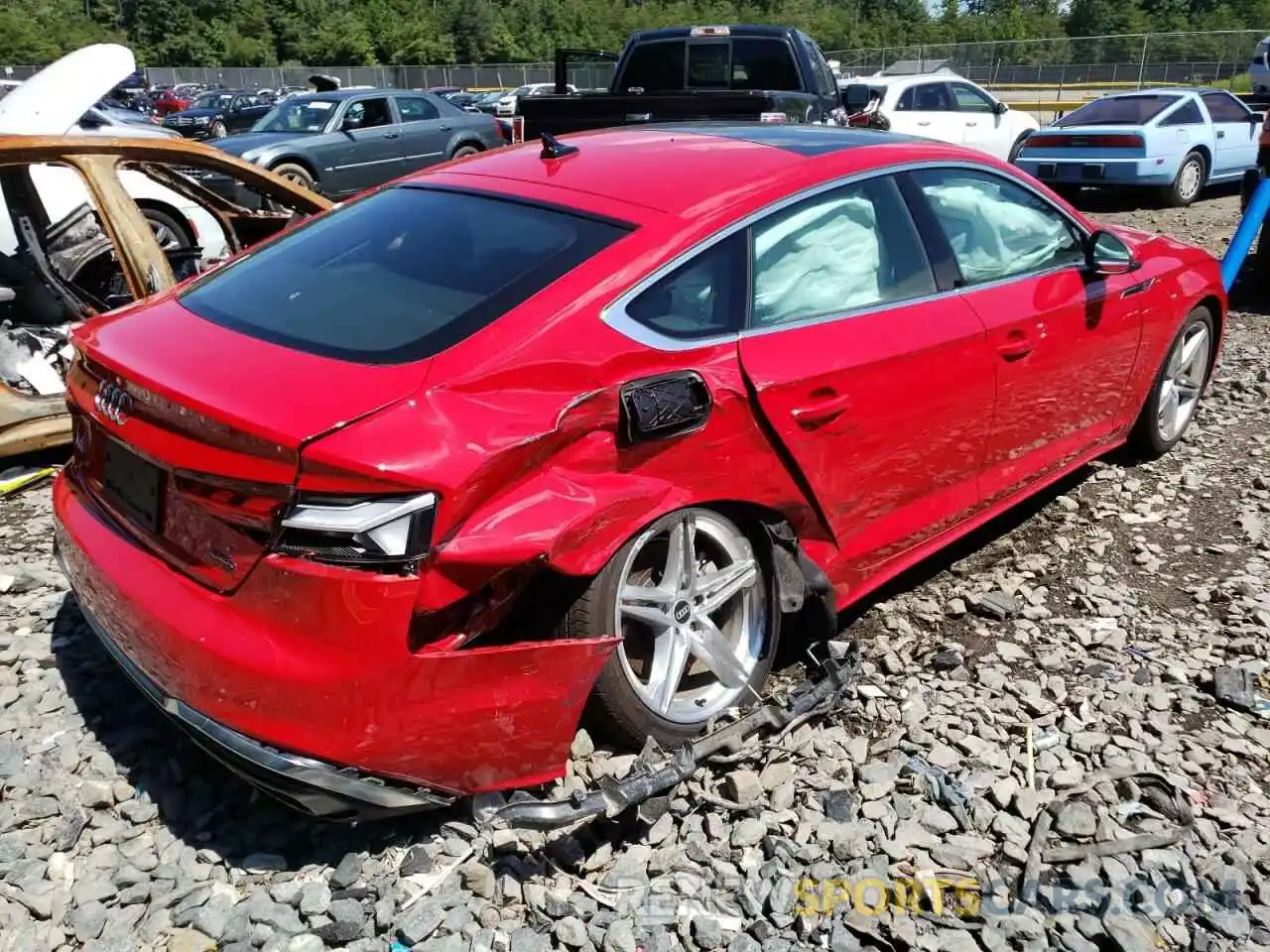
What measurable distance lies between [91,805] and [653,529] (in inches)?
62.6

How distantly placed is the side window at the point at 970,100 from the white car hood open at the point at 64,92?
36.9ft

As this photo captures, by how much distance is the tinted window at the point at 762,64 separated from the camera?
33.1 feet

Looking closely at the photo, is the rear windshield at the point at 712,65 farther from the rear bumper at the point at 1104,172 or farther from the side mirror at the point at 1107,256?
the side mirror at the point at 1107,256

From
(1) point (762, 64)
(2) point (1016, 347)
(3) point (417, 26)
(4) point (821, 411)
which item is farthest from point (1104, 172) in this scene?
(3) point (417, 26)

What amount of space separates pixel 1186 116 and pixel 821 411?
12.3m

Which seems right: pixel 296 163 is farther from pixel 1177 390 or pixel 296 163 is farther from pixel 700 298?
pixel 700 298

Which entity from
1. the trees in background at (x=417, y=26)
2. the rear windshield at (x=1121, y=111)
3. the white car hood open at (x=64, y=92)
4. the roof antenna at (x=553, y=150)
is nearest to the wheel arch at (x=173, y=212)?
the white car hood open at (x=64, y=92)

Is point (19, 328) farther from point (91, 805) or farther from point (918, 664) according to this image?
point (918, 664)

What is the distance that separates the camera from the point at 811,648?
338 cm

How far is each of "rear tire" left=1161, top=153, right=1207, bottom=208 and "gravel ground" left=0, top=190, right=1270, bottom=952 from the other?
10.5 metres

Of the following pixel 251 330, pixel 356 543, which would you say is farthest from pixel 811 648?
pixel 251 330

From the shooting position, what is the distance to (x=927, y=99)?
1389 centimetres

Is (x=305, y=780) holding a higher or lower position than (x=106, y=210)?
lower

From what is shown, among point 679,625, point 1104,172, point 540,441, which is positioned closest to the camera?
point 540,441
